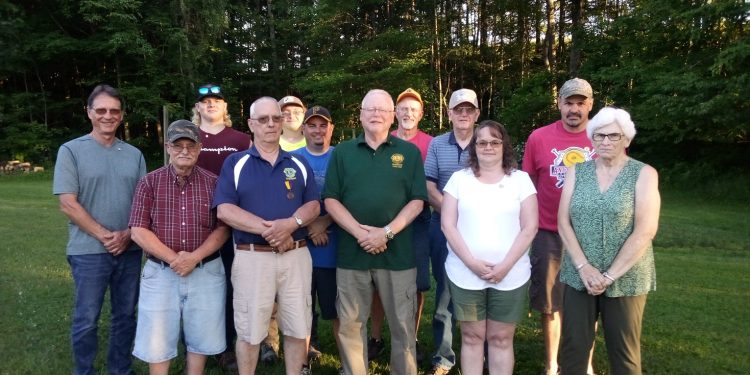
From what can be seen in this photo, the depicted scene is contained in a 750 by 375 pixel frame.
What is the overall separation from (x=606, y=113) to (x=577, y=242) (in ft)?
2.65

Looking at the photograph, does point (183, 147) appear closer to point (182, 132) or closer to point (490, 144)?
point (182, 132)

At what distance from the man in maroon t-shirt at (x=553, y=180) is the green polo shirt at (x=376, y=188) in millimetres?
1018

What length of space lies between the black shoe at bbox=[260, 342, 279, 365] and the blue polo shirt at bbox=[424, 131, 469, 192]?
79.2 inches

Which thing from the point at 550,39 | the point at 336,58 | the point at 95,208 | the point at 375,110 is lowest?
the point at 95,208

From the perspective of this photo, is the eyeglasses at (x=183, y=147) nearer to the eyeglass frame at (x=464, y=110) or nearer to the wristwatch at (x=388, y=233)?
the wristwatch at (x=388, y=233)

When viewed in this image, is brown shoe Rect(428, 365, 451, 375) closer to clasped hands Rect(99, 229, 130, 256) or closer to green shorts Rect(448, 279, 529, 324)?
green shorts Rect(448, 279, 529, 324)

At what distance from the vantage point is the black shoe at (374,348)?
4586 mm

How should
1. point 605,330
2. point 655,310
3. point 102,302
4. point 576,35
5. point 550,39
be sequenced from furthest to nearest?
point 550,39 < point 576,35 < point 655,310 < point 102,302 < point 605,330

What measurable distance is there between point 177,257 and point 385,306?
1.44m

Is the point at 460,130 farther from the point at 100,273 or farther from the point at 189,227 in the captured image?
the point at 100,273

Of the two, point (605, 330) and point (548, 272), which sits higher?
point (548, 272)

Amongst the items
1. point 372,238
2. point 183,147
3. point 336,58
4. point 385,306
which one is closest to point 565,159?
point 372,238

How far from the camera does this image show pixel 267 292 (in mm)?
3543

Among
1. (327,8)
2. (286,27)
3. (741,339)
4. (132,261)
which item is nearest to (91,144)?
(132,261)
